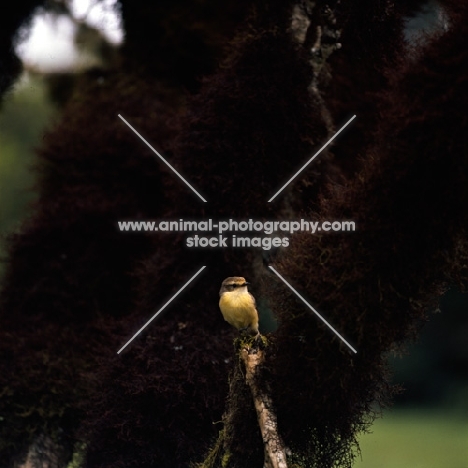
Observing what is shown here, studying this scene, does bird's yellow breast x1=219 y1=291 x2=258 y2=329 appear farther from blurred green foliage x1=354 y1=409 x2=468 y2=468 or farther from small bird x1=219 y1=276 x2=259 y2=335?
blurred green foliage x1=354 y1=409 x2=468 y2=468

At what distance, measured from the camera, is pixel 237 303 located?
2811mm

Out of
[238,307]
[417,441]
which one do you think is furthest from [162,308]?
[417,441]

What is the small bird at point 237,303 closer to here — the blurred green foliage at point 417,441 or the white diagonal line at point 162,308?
the white diagonal line at point 162,308

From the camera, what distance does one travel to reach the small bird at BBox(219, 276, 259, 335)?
9.23ft

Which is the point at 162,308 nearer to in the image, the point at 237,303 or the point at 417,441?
the point at 237,303

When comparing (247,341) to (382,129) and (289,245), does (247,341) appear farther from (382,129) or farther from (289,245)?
(382,129)

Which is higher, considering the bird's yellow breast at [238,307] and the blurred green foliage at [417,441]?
the blurred green foliage at [417,441]

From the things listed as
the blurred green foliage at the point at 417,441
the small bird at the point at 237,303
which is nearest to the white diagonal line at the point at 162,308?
the small bird at the point at 237,303

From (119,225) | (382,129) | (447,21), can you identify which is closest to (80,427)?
(119,225)

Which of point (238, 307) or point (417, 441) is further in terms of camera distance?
point (417, 441)

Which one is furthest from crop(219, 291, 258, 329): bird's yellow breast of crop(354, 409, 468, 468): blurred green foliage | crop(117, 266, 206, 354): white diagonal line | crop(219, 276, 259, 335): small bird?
crop(354, 409, 468, 468): blurred green foliage

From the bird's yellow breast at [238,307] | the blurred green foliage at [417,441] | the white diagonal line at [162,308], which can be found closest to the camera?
the bird's yellow breast at [238,307]

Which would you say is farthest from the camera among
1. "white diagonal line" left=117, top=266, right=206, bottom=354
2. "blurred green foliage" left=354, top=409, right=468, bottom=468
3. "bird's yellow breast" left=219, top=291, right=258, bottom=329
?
"blurred green foliage" left=354, top=409, right=468, bottom=468

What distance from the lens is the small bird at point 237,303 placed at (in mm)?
2814
